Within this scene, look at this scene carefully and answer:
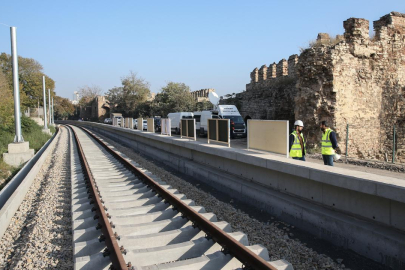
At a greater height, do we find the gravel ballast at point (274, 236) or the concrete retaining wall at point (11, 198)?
the concrete retaining wall at point (11, 198)

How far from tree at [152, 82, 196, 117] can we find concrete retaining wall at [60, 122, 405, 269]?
3833cm

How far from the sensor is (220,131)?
11.9 metres

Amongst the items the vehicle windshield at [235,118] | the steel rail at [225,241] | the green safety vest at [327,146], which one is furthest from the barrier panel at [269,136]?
the vehicle windshield at [235,118]

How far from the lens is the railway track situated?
13.6 feet

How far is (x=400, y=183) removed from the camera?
481 centimetres

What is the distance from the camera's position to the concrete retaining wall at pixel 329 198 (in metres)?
4.71

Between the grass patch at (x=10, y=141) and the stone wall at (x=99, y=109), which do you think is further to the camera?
the stone wall at (x=99, y=109)

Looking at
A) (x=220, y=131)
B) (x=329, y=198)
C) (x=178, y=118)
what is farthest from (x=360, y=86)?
(x=178, y=118)

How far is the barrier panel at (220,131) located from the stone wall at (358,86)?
20.0 ft

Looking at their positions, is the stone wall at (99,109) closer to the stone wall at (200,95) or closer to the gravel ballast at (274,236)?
the stone wall at (200,95)

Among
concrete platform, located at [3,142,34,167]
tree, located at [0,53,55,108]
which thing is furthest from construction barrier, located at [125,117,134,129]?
tree, located at [0,53,55,108]

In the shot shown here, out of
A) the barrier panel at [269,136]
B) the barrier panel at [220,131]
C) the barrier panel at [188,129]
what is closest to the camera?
the barrier panel at [269,136]

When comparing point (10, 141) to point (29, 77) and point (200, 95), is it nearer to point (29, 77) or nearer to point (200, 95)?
point (200, 95)

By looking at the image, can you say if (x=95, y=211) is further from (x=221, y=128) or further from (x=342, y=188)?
(x=221, y=128)
